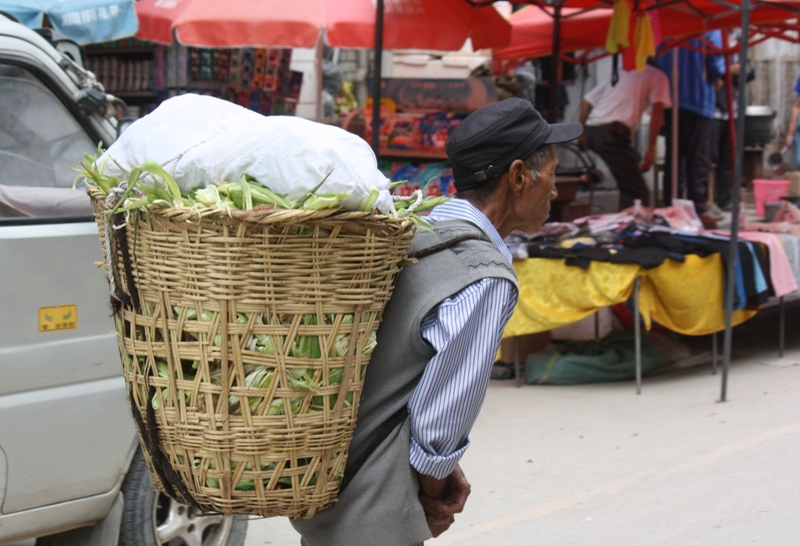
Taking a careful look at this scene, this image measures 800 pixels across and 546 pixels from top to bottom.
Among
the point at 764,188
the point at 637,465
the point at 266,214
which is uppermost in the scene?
the point at 266,214

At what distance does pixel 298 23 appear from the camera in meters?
7.45

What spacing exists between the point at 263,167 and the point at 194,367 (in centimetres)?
39

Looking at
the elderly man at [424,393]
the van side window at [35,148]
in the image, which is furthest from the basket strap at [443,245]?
the van side window at [35,148]

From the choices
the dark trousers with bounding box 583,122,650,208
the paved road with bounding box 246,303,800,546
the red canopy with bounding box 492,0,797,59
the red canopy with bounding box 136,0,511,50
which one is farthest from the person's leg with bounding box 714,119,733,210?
the paved road with bounding box 246,303,800,546

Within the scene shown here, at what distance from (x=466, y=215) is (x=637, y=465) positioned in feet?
10.9

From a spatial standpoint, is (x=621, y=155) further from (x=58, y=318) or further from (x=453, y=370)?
(x=453, y=370)

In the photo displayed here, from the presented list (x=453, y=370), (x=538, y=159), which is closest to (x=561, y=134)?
(x=538, y=159)

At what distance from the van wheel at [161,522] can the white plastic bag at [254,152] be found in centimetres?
161

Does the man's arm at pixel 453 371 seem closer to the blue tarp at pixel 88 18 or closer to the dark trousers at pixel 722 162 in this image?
the blue tarp at pixel 88 18

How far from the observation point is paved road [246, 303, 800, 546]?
13.8ft

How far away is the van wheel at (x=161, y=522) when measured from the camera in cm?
329

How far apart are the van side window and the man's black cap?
1.59 metres

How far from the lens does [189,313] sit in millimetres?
1681

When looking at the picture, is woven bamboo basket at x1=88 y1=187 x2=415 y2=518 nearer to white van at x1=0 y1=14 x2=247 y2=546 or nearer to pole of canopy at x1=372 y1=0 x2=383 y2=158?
white van at x1=0 y1=14 x2=247 y2=546
